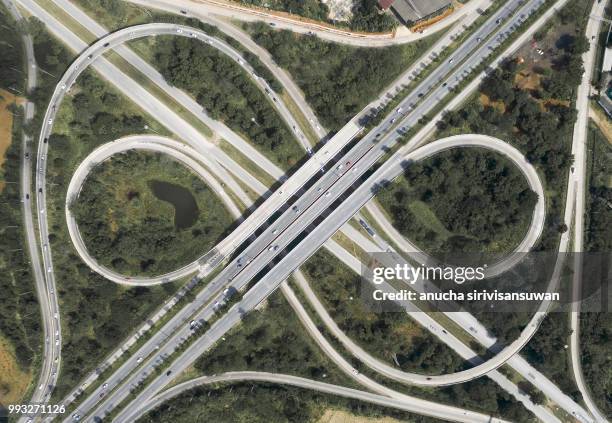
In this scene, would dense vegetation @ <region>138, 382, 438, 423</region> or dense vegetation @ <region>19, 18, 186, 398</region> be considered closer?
dense vegetation @ <region>19, 18, 186, 398</region>

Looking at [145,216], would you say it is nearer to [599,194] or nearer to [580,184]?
[580,184]

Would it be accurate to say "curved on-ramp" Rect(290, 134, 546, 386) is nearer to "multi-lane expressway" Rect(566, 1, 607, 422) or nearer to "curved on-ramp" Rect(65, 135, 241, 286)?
"multi-lane expressway" Rect(566, 1, 607, 422)

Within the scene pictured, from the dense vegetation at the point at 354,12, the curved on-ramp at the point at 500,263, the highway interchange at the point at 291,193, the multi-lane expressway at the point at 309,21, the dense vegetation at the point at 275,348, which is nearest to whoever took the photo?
the highway interchange at the point at 291,193

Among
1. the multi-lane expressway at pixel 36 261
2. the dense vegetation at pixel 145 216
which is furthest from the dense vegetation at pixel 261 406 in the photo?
the dense vegetation at pixel 145 216

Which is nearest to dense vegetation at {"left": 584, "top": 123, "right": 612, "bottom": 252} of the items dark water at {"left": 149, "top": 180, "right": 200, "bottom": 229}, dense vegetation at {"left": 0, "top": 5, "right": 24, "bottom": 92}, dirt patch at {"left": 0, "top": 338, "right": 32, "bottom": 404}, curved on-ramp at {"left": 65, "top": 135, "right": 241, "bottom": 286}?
curved on-ramp at {"left": 65, "top": 135, "right": 241, "bottom": 286}

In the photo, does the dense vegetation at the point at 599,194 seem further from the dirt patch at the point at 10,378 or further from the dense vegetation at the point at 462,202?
the dirt patch at the point at 10,378
